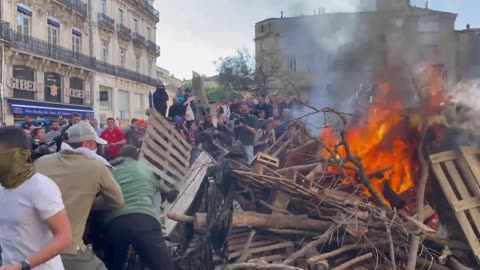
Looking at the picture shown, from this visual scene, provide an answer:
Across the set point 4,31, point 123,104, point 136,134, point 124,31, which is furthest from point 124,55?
point 136,134

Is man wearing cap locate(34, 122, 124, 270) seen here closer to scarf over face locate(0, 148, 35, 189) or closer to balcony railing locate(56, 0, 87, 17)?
scarf over face locate(0, 148, 35, 189)

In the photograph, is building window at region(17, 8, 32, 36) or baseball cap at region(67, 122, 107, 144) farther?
building window at region(17, 8, 32, 36)

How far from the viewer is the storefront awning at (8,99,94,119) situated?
24.9 metres

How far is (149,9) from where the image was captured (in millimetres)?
45406

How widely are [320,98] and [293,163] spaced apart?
422 centimetres

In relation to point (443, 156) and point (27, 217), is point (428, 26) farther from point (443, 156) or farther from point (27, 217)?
point (27, 217)

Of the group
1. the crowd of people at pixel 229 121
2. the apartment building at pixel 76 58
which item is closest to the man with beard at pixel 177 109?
the crowd of people at pixel 229 121

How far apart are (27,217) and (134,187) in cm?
184

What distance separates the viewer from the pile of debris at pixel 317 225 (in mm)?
5465

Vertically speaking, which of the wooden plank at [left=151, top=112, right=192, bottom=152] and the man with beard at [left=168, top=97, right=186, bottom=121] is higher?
the man with beard at [left=168, top=97, right=186, bottom=121]

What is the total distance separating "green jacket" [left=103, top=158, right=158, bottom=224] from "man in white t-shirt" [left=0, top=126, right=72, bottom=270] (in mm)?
1537

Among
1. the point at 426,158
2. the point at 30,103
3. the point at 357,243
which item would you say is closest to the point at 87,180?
the point at 357,243

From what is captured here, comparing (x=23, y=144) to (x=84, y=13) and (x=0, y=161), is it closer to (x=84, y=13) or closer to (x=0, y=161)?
(x=0, y=161)

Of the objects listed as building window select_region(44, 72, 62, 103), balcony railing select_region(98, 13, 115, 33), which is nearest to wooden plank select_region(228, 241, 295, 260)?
building window select_region(44, 72, 62, 103)
